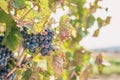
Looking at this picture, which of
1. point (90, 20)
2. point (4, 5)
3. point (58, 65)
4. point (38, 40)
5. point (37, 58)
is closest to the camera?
point (4, 5)

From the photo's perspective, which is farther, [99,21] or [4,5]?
[99,21]

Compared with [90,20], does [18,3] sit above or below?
below

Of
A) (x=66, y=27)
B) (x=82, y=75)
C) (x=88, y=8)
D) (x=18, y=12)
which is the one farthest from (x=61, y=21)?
(x=88, y=8)

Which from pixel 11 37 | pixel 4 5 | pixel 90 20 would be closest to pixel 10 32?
pixel 11 37

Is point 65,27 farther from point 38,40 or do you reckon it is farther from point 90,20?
point 90,20

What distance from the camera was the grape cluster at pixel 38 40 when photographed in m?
1.33

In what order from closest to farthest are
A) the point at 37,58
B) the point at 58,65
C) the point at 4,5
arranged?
the point at 4,5 < the point at 58,65 < the point at 37,58

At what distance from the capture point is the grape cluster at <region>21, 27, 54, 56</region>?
4.37 ft

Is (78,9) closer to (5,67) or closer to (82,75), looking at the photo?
(82,75)

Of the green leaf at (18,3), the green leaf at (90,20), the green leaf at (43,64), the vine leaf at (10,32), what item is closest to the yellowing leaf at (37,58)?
the green leaf at (43,64)

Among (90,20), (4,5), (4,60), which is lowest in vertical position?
(4,60)

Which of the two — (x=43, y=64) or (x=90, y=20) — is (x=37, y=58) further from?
(x=90, y=20)

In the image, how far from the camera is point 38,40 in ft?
4.40

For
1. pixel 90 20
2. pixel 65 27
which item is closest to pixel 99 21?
pixel 90 20
